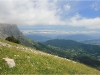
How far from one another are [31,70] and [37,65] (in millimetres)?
2423

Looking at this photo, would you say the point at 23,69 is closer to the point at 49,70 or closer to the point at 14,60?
the point at 14,60

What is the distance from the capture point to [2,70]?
60.6 feet

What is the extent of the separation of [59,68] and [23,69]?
6.87 metres

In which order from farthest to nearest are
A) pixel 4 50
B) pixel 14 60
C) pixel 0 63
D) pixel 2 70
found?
pixel 4 50
pixel 14 60
pixel 0 63
pixel 2 70

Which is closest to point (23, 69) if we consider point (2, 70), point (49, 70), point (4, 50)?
point (2, 70)

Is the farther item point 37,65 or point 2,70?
point 37,65

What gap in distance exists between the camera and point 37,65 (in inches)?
902

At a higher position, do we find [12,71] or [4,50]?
[4,50]

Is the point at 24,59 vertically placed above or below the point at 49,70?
above

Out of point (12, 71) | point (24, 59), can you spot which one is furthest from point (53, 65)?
point (12, 71)

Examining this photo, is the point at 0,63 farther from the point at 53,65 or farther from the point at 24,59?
the point at 53,65

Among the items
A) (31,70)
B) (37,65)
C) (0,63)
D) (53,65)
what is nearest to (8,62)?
(0,63)

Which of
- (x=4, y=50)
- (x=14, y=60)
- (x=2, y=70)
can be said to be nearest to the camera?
(x=2, y=70)

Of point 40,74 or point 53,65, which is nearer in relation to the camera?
point 40,74
